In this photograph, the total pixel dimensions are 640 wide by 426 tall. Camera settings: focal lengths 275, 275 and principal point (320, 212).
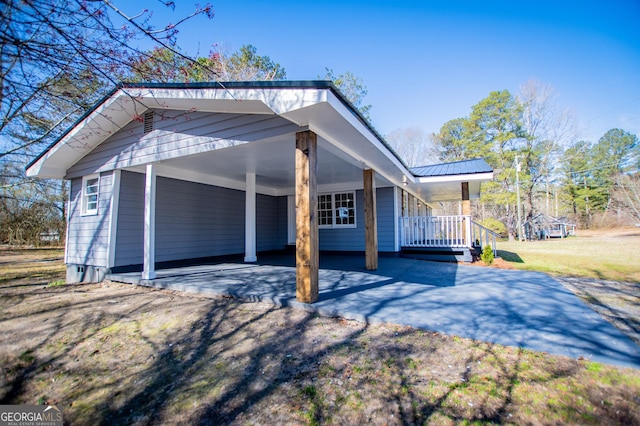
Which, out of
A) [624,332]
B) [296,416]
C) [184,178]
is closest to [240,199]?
[184,178]

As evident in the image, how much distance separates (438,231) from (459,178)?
1783mm

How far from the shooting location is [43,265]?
987cm

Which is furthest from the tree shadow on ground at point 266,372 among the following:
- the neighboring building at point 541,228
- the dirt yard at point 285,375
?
the neighboring building at point 541,228

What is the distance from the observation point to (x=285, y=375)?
234 cm

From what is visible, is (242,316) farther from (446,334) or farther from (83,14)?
(83,14)

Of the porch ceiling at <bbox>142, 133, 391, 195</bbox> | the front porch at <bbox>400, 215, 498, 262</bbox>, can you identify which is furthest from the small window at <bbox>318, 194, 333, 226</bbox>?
the front porch at <bbox>400, 215, 498, 262</bbox>

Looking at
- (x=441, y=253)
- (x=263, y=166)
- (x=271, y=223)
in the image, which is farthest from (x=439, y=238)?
(x=271, y=223)

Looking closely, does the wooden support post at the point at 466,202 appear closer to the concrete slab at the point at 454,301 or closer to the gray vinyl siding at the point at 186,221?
the concrete slab at the point at 454,301

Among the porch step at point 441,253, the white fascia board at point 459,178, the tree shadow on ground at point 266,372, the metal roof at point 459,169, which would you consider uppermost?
the metal roof at point 459,169

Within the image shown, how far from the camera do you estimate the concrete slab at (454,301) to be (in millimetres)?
2729

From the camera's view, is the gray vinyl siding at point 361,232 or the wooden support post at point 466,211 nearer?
the wooden support post at point 466,211

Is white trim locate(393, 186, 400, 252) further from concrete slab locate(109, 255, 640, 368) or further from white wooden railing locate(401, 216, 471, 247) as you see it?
concrete slab locate(109, 255, 640, 368)

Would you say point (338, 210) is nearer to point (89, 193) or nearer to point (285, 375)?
point (89, 193)

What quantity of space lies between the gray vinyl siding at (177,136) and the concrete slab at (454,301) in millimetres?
2477
